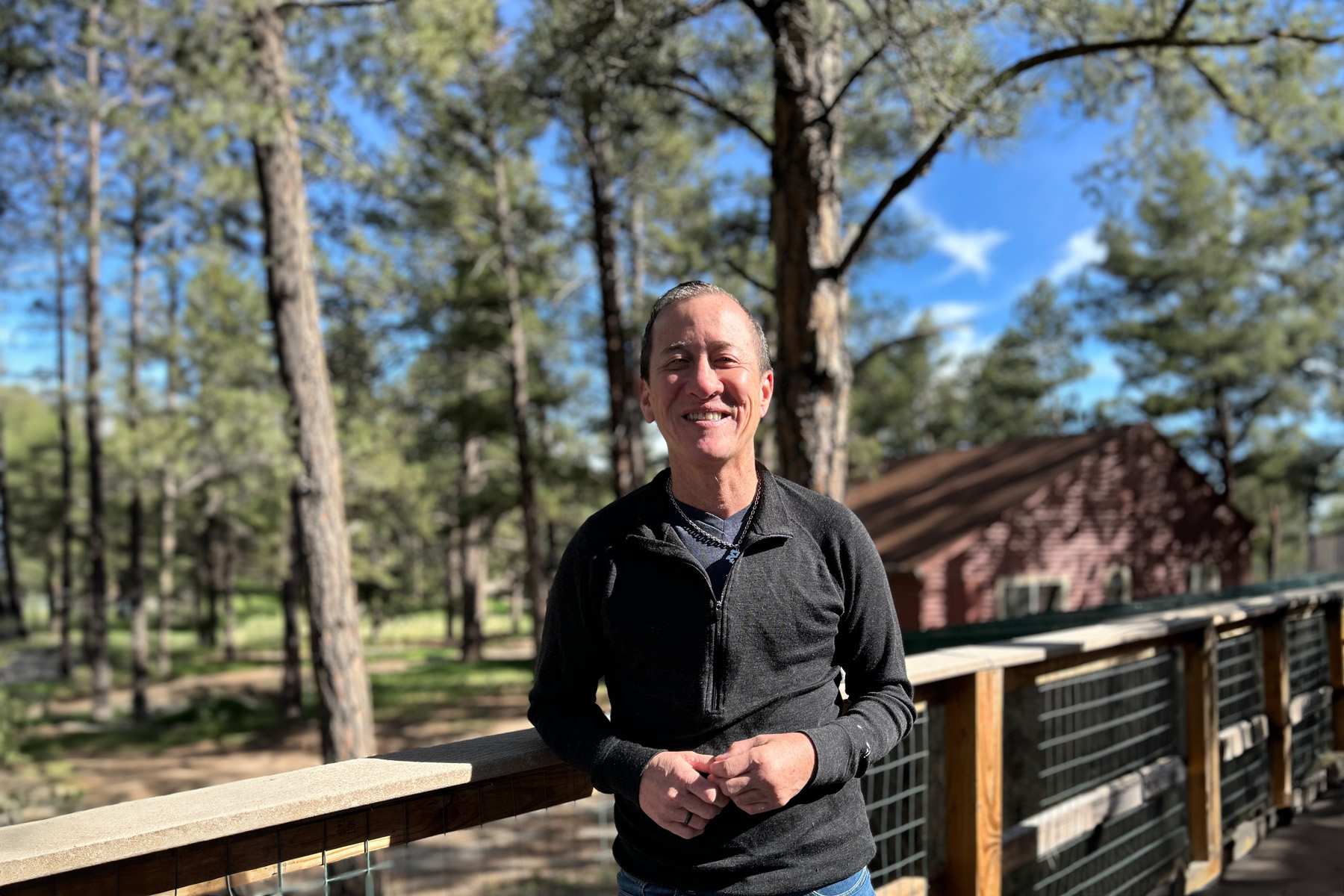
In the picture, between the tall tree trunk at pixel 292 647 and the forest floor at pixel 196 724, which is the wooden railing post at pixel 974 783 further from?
the tall tree trunk at pixel 292 647

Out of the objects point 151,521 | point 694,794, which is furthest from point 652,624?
point 151,521

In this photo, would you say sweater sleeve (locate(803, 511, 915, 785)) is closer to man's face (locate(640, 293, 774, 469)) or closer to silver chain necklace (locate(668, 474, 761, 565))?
silver chain necklace (locate(668, 474, 761, 565))

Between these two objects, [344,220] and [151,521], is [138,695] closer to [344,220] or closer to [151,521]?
[344,220]

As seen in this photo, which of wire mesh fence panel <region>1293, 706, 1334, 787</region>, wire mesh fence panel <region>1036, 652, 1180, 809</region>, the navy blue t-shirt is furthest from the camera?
wire mesh fence panel <region>1293, 706, 1334, 787</region>

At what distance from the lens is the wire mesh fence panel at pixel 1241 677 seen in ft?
14.5

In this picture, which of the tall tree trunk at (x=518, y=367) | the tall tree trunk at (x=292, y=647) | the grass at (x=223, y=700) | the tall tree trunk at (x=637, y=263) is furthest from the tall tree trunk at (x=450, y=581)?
the tall tree trunk at (x=637, y=263)

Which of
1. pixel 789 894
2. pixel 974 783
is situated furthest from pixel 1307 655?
pixel 789 894

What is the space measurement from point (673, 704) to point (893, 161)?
34.0ft

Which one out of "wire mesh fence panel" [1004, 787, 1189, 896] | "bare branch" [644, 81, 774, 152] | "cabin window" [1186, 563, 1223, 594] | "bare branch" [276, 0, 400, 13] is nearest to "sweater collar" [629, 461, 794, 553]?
"wire mesh fence panel" [1004, 787, 1189, 896]

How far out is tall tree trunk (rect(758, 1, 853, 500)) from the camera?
196 inches

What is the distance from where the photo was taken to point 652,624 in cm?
159

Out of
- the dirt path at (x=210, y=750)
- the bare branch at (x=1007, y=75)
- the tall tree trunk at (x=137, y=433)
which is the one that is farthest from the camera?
the tall tree trunk at (x=137, y=433)

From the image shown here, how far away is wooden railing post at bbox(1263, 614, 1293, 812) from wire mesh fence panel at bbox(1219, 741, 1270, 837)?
0.06m

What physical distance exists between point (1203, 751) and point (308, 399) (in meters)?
5.99
